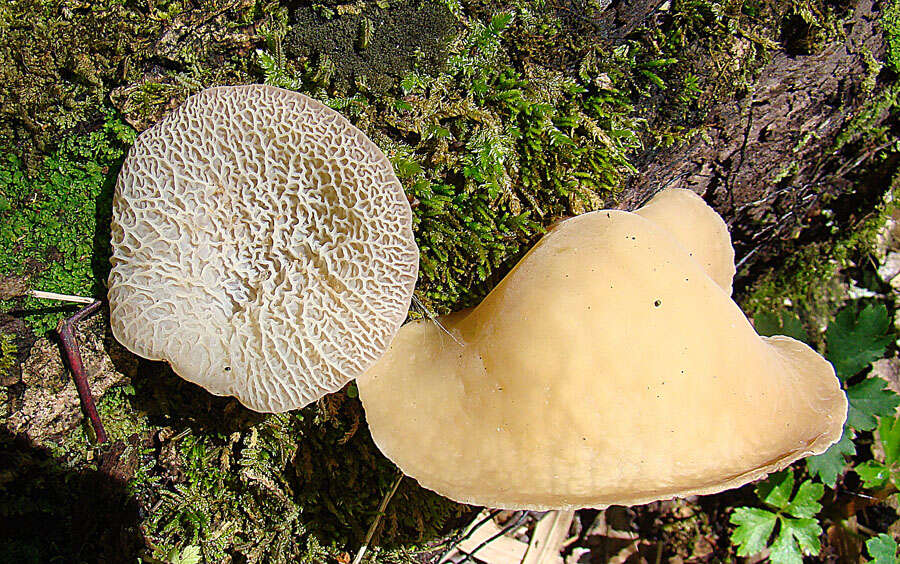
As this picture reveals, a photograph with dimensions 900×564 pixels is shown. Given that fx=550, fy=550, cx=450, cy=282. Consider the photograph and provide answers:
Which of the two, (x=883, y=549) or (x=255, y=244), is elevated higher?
(x=255, y=244)

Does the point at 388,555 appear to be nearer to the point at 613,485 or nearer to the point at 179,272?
the point at 613,485

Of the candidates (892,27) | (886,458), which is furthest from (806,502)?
(892,27)

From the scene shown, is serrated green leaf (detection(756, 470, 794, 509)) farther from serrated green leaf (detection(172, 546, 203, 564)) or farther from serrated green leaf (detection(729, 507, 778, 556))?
serrated green leaf (detection(172, 546, 203, 564))

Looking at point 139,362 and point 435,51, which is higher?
point 435,51

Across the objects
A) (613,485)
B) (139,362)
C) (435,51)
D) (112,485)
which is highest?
(435,51)

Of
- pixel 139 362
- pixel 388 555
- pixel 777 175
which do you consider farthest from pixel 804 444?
pixel 139 362

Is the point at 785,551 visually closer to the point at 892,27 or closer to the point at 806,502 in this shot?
the point at 806,502
